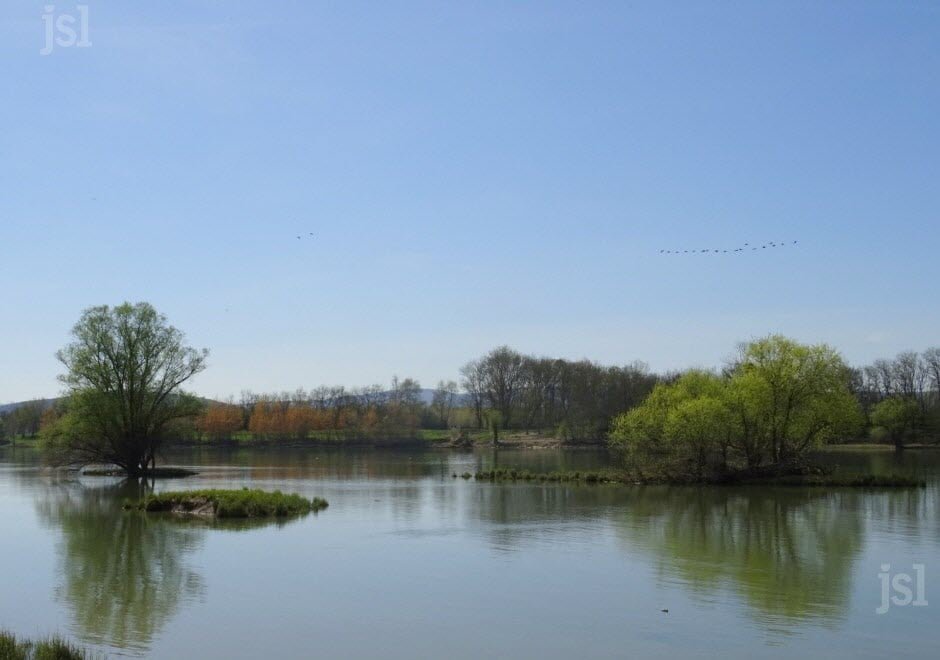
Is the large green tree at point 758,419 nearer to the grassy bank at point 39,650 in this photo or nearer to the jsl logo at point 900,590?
the jsl logo at point 900,590

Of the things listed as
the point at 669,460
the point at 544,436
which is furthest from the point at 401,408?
the point at 669,460

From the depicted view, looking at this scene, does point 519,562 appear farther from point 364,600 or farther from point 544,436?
point 544,436

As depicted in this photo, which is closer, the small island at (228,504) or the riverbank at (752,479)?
the small island at (228,504)

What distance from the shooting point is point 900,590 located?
1988 centimetres

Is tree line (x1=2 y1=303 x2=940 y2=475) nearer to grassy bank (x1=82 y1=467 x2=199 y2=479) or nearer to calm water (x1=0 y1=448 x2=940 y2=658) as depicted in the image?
grassy bank (x1=82 y1=467 x2=199 y2=479)

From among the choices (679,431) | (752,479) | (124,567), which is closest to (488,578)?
(124,567)

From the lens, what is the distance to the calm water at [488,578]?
52.5 ft

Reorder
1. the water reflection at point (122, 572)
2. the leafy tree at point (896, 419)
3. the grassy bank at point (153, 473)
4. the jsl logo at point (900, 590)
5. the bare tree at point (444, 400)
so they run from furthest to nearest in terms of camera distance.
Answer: the bare tree at point (444, 400) → the leafy tree at point (896, 419) → the grassy bank at point (153, 473) → the jsl logo at point (900, 590) → the water reflection at point (122, 572)

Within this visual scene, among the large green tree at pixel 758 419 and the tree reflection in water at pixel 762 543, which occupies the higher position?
the large green tree at pixel 758 419

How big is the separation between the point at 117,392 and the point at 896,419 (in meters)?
71.9

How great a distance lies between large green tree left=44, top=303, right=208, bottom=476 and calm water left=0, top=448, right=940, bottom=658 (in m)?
19.4

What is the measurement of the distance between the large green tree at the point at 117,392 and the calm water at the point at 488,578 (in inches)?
766

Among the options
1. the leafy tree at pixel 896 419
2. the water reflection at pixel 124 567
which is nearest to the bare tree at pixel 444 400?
the leafy tree at pixel 896 419

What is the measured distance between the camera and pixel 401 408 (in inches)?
5020
